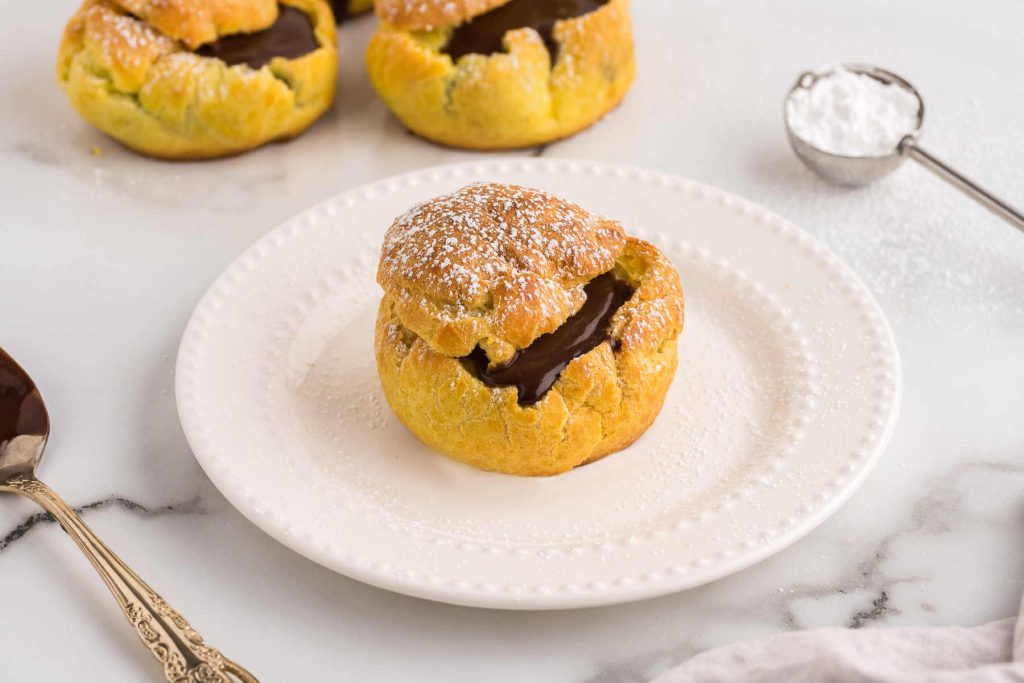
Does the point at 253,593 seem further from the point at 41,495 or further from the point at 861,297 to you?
the point at 861,297

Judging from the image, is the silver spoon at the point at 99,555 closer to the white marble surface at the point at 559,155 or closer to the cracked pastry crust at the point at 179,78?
the white marble surface at the point at 559,155

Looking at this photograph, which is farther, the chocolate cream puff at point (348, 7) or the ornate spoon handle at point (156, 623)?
the chocolate cream puff at point (348, 7)

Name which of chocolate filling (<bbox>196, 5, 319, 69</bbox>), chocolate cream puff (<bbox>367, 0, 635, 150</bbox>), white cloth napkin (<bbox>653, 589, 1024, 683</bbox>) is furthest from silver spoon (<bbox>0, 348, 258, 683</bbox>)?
chocolate cream puff (<bbox>367, 0, 635, 150</bbox>)

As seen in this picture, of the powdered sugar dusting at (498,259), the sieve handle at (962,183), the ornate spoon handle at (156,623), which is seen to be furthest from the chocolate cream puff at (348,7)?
the ornate spoon handle at (156,623)

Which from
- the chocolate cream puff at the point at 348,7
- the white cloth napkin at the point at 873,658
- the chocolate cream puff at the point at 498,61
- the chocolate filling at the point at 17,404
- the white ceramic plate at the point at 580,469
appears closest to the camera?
the white cloth napkin at the point at 873,658

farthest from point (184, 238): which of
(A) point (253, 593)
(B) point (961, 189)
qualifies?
(B) point (961, 189)

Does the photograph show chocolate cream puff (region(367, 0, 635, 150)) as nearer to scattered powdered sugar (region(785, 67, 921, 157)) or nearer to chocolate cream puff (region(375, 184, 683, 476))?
scattered powdered sugar (region(785, 67, 921, 157))
